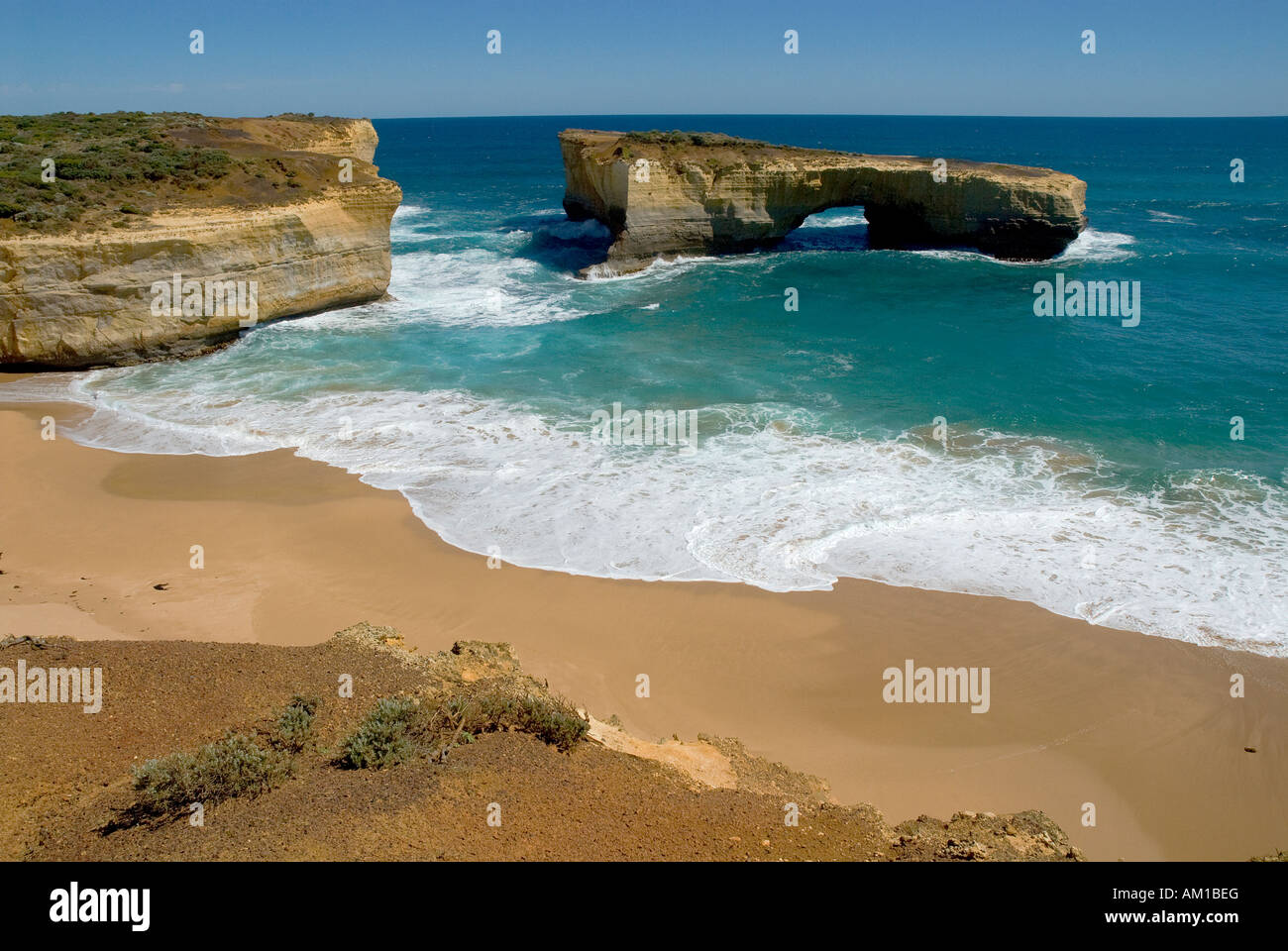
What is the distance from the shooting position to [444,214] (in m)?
47.6

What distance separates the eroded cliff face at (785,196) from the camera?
33.0 metres

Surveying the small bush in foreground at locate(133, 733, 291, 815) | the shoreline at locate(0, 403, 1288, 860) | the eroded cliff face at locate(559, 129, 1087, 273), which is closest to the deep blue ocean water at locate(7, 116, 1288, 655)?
the shoreline at locate(0, 403, 1288, 860)

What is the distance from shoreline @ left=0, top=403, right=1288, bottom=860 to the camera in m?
8.90

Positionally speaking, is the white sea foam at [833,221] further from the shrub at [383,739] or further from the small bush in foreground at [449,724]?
the shrub at [383,739]

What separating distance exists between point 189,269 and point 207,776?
1933 centimetres

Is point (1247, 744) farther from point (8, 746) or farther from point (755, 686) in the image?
point (8, 746)

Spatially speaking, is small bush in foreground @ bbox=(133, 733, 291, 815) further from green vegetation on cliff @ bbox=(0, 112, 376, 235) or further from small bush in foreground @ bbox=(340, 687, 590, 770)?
green vegetation on cliff @ bbox=(0, 112, 376, 235)

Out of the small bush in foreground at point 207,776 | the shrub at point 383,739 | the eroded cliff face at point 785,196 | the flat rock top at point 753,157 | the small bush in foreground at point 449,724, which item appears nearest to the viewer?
the small bush in foreground at point 207,776

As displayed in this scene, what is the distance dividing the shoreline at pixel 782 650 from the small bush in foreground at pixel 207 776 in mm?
4115

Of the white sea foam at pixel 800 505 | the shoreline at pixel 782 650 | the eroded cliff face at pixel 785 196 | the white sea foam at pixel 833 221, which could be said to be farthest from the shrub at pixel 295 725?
the white sea foam at pixel 833 221

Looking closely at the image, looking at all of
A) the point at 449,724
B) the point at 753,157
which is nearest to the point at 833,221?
the point at 753,157

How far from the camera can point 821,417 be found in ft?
61.2

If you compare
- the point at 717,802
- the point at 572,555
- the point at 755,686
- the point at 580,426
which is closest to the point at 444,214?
the point at 580,426
